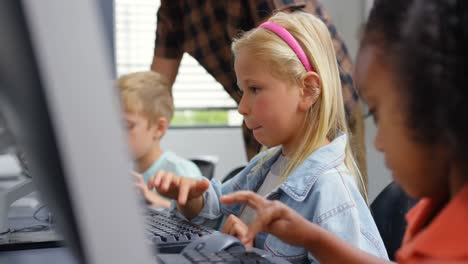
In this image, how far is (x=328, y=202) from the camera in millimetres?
1032

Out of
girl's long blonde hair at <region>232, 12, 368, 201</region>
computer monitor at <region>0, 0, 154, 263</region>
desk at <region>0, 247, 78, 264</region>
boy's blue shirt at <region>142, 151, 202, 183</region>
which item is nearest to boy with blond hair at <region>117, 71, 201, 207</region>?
boy's blue shirt at <region>142, 151, 202, 183</region>

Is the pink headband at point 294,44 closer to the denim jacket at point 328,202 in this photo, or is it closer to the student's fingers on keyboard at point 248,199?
the denim jacket at point 328,202

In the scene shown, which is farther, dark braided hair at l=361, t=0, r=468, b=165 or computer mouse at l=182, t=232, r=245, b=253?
computer mouse at l=182, t=232, r=245, b=253

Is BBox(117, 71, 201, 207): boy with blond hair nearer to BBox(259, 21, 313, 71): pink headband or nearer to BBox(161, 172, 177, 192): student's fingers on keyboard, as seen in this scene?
BBox(259, 21, 313, 71): pink headband

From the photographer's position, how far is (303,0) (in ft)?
5.24

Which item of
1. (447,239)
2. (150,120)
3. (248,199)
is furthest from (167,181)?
(150,120)

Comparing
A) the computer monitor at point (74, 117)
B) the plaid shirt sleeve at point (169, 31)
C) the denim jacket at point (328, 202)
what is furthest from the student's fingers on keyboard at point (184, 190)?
the plaid shirt sleeve at point (169, 31)

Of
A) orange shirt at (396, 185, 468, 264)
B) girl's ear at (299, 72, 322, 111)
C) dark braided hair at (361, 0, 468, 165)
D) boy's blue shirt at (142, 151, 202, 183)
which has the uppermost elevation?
dark braided hair at (361, 0, 468, 165)

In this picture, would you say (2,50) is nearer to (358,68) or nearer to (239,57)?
(358,68)

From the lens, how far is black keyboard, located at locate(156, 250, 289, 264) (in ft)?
2.02

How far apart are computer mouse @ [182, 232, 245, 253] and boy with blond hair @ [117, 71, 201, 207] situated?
4.41ft

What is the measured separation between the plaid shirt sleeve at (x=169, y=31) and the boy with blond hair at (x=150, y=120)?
14 cm

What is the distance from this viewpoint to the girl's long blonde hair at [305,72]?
1243 millimetres

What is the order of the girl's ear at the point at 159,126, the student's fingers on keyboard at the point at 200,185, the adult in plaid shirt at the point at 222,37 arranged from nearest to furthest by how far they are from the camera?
the student's fingers on keyboard at the point at 200,185, the adult in plaid shirt at the point at 222,37, the girl's ear at the point at 159,126
